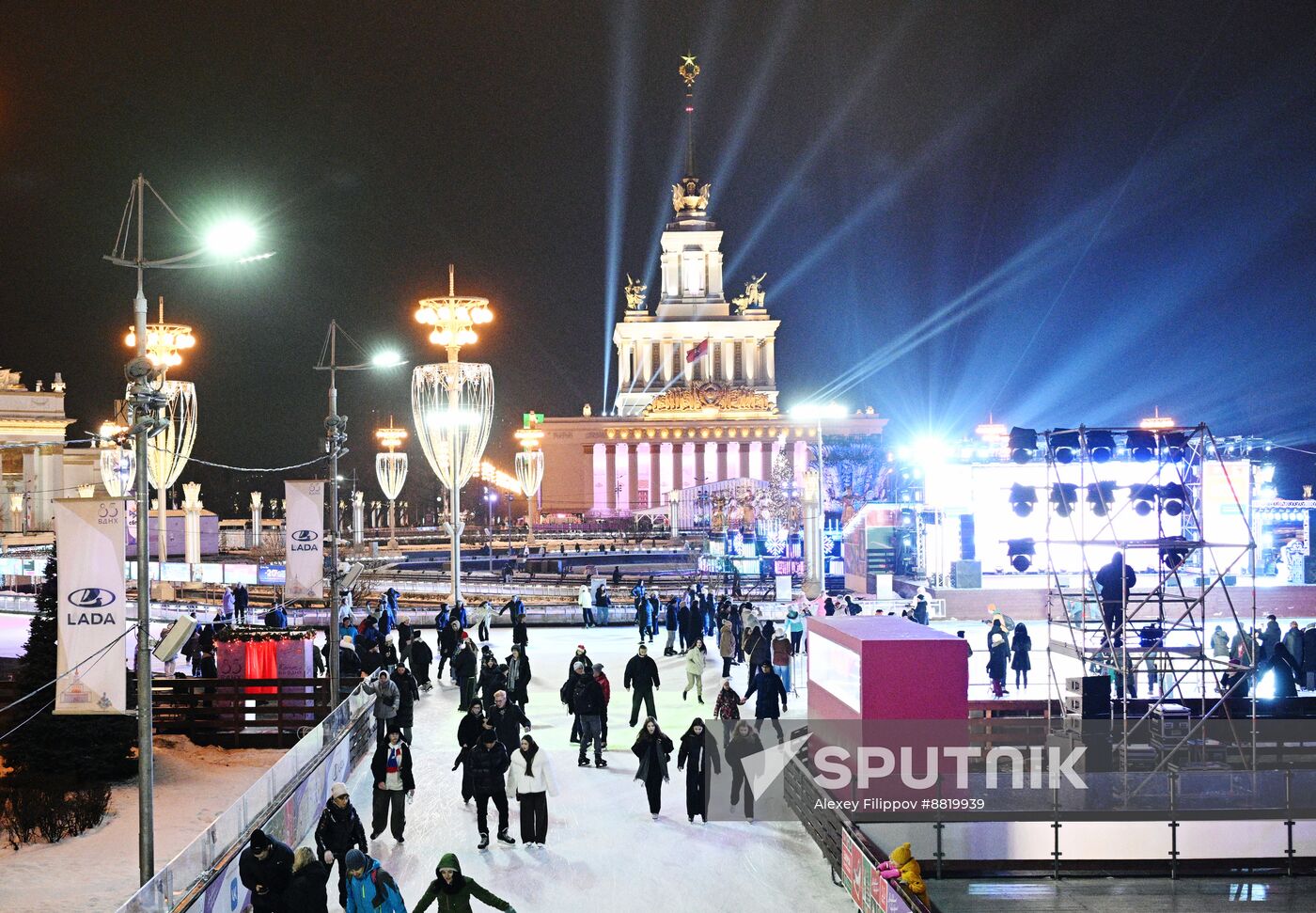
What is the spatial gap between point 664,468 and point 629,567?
1595 inches

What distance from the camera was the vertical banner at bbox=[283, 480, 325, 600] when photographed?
18922 millimetres

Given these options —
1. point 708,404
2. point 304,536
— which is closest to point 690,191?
point 708,404

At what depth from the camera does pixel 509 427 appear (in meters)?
116

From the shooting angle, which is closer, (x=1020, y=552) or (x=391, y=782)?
(x=391, y=782)

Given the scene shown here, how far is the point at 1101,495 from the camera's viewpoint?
1460 cm

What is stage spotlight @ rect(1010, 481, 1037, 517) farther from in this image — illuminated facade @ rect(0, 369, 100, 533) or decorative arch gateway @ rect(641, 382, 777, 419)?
decorative arch gateway @ rect(641, 382, 777, 419)

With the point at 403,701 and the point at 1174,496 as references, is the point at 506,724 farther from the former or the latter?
the point at 1174,496

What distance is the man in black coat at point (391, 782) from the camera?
10854mm

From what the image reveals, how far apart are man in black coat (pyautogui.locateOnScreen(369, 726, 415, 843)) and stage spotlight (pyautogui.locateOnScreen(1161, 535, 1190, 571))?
8611mm

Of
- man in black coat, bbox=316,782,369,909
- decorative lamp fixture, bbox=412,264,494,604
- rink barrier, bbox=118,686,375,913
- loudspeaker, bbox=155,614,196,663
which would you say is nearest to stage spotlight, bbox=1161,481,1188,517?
rink barrier, bbox=118,686,375,913

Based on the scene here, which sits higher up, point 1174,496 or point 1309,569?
point 1174,496

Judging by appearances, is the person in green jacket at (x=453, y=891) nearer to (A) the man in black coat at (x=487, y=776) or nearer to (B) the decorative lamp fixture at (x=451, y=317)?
(A) the man in black coat at (x=487, y=776)

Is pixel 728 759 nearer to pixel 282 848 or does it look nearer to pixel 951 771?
pixel 951 771

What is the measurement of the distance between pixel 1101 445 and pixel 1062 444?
0.45m
